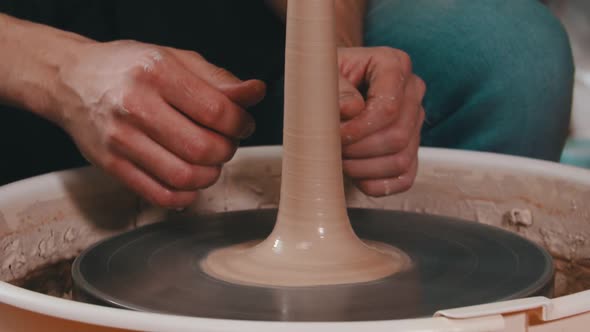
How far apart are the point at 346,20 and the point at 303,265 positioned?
71 centimetres

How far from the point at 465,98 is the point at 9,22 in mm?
739

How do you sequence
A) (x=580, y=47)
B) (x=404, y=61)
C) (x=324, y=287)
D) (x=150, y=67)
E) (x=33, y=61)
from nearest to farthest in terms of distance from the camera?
(x=324, y=287), (x=150, y=67), (x=33, y=61), (x=404, y=61), (x=580, y=47)

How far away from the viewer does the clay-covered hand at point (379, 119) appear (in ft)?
3.36

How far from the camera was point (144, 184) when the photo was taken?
0.98 meters

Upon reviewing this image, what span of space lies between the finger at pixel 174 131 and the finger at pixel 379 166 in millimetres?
199

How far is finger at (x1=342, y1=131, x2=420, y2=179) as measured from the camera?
107 centimetres

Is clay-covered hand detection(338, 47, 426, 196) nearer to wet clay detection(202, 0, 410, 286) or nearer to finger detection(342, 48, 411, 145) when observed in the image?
finger detection(342, 48, 411, 145)

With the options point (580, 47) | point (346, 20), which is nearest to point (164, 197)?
point (346, 20)

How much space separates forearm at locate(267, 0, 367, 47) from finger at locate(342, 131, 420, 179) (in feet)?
1.16

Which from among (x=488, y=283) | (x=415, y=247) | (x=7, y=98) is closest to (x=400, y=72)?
(x=415, y=247)

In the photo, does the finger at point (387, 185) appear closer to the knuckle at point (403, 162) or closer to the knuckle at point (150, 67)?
the knuckle at point (403, 162)

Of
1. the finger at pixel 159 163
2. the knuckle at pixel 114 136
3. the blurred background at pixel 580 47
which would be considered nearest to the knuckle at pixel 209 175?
the finger at pixel 159 163

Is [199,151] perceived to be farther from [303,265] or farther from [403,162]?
[403,162]

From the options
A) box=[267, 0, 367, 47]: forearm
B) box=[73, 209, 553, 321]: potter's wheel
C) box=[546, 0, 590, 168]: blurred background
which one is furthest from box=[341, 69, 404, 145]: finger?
box=[546, 0, 590, 168]: blurred background
